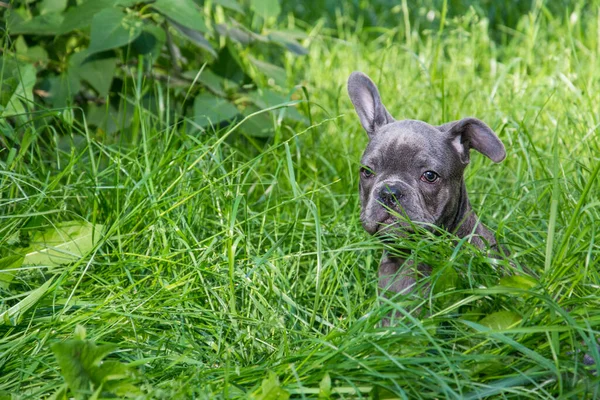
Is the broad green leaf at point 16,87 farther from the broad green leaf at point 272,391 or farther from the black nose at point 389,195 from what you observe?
the broad green leaf at point 272,391

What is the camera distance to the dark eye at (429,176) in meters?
3.36

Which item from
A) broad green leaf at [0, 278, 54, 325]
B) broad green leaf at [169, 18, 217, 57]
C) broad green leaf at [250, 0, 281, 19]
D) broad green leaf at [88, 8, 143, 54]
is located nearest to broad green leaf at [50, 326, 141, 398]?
broad green leaf at [0, 278, 54, 325]

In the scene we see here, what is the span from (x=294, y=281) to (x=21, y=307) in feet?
3.77

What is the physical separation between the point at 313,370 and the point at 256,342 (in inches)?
19.0

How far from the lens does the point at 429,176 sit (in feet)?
11.0

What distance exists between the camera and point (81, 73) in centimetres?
454

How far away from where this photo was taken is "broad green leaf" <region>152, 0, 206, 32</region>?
4.30m

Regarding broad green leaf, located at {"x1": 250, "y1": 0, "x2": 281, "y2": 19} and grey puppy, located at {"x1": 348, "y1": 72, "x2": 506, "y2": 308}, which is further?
broad green leaf, located at {"x1": 250, "y1": 0, "x2": 281, "y2": 19}

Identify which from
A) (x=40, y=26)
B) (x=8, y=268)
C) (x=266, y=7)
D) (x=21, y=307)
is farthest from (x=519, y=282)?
(x=40, y=26)

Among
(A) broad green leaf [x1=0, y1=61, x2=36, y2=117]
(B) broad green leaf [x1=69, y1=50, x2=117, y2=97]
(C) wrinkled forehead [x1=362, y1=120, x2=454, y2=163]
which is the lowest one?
(B) broad green leaf [x1=69, y1=50, x2=117, y2=97]

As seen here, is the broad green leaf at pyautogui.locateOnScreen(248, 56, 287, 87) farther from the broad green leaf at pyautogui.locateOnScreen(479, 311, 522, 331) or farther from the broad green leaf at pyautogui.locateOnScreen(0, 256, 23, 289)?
the broad green leaf at pyautogui.locateOnScreen(479, 311, 522, 331)

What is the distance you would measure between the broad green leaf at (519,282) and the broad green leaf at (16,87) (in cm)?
233

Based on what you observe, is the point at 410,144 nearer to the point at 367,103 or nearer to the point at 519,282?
the point at 367,103

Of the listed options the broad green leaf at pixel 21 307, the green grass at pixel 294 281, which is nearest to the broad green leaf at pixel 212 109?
the green grass at pixel 294 281
